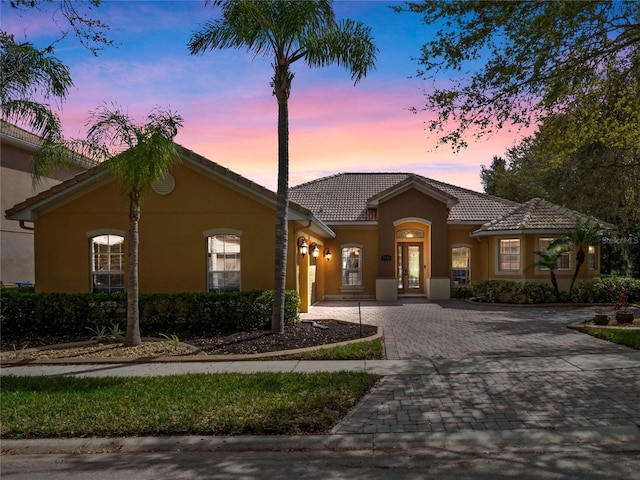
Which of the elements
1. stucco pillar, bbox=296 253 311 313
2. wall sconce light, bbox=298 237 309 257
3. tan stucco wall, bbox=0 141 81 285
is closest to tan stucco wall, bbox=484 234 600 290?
stucco pillar, bbox=296 253 311 313

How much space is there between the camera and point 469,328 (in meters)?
12.9

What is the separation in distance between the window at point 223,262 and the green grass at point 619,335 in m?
9.69

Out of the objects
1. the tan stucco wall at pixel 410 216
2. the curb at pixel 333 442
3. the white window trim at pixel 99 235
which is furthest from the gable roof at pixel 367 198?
the curb at pixel 333 442

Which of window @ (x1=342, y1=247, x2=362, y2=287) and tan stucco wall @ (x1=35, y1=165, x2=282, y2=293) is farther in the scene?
window @ (x1=342, y1=247, x2=362, y2=287)

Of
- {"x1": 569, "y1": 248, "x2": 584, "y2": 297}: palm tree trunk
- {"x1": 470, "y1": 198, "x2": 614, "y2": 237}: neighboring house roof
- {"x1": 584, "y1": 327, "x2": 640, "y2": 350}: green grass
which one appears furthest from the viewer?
{"x1": 470, "y1": 198, "x2": 614, "y2": 237}: neighboring house roof

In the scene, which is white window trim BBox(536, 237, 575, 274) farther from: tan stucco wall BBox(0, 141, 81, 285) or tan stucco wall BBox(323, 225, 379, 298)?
tan stucco wall BBox(0, 141, 81, 285)

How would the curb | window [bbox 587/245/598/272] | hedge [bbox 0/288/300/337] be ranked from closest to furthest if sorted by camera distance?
the curb < hedge [bbox 0/288/300/337] < window [bbox 587/245/598/272]

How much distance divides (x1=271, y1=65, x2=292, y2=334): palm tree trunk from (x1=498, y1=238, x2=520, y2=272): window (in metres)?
12.8

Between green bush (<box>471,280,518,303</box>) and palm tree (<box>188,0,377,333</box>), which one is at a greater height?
palm tree (<box>188,0,377,333</box>)

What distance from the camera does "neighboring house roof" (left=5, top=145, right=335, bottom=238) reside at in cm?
1376

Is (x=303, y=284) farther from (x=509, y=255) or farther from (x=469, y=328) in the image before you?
(x=509, y=255)

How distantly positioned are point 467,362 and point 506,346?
2.05 meters

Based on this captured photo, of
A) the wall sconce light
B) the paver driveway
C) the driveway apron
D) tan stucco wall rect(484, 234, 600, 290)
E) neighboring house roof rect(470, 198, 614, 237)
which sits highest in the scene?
neighboring house roof rect(470, 198, 614, 237)

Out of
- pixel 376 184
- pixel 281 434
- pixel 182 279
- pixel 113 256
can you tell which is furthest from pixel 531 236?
pixel 281 434
